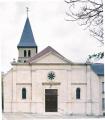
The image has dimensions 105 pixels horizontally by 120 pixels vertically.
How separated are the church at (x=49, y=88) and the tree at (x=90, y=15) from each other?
118 centimetres

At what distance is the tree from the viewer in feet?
11.5

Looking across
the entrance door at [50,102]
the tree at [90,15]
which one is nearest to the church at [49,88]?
the entrance door at [50,102]

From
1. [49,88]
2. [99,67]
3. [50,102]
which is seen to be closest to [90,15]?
[99,67]

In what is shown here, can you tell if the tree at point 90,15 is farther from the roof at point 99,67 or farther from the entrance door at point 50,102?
the entrance door at point 50,102

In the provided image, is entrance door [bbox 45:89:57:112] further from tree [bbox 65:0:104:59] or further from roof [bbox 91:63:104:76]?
tree [bbox 65:0:104:59]

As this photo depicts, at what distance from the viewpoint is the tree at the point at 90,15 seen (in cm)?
349

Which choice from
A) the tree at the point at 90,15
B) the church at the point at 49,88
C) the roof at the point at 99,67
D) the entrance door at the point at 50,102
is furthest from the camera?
the entrance door at the point at 50,102

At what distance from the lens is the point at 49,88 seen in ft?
21.0

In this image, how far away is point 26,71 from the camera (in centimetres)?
623

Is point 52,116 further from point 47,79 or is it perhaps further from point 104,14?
point 104,14

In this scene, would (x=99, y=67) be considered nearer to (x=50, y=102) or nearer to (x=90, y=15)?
(x=90, y=15)

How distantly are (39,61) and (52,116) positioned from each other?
5.74 feet

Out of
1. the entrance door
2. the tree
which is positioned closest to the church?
the entrance door

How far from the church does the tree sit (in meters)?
1.18
